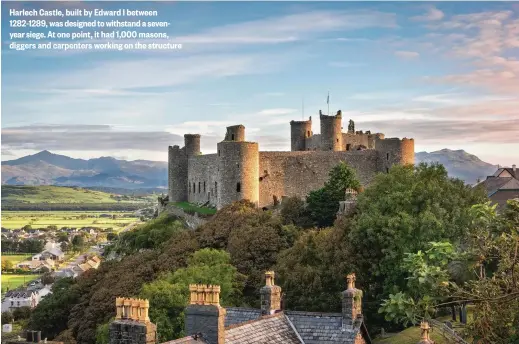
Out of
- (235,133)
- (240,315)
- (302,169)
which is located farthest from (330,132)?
A: (240,315)

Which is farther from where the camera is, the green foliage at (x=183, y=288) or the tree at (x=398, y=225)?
the green foliage at (x=183, y=288)

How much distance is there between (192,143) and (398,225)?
35737 mm

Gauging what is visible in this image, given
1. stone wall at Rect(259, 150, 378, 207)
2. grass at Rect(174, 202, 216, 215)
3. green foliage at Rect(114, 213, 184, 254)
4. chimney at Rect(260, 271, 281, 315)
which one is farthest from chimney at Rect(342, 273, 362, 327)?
stone wall at Rect(259, 150, 378, 207)

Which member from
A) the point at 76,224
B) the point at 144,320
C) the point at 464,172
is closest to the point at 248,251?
the point at 144,320

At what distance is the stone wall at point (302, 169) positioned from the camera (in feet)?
187

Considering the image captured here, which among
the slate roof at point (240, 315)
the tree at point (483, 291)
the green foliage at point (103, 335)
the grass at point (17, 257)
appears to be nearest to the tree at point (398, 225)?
the slate roof at point (240, 315)

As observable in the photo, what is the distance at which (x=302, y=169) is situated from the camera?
5766cm

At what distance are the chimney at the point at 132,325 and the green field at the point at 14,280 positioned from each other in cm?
10621

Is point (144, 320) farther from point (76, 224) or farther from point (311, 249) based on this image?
point (76, 224)

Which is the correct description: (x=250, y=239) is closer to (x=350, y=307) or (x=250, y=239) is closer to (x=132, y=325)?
(x=350, y=307)

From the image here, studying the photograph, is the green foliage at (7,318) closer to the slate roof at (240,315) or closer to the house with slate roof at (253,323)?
the slate roof at (240,315)

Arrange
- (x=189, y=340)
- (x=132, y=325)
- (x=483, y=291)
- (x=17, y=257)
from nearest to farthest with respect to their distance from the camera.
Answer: (x=483, y=291), (x=132, y=325), (x=189, y=340), (x=17, y=257)

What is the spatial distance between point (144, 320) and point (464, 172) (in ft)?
450

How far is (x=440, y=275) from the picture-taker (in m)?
12.3
